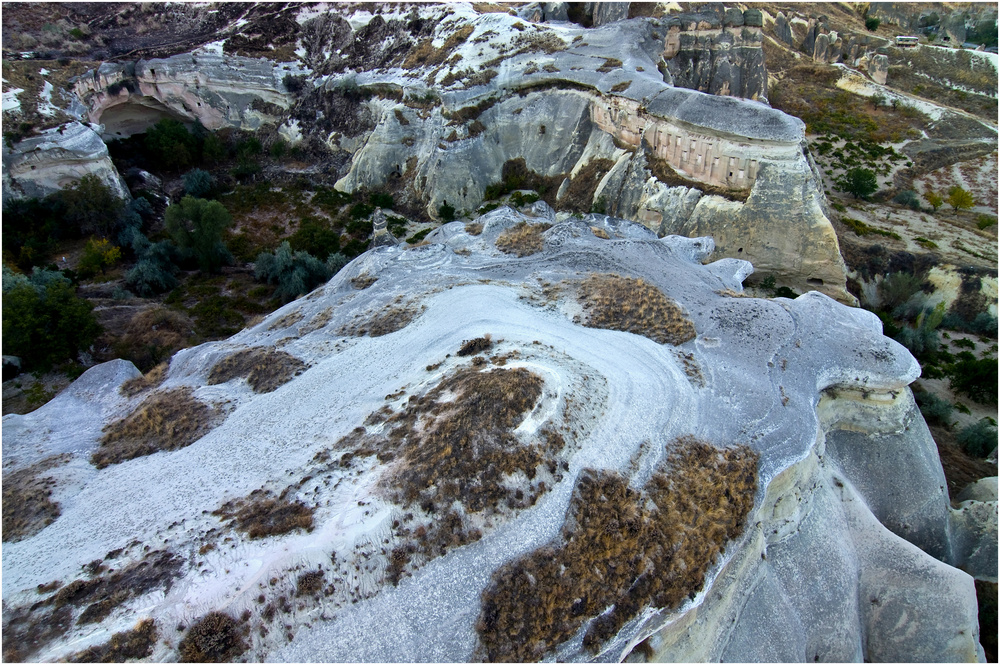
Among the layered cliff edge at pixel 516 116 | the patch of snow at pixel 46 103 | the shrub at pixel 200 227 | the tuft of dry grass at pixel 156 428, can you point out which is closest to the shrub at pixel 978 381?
the layered cliff edge at pixel 516 116

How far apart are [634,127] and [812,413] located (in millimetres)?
18194

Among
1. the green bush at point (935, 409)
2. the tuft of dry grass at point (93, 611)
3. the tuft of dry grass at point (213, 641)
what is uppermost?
the tuft of dry grass at point (93, 611)

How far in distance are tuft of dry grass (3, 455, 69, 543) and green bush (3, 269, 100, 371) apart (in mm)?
9036

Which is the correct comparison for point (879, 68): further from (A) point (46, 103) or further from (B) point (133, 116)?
(A) point (46, 103)

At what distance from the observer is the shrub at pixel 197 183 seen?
33.4 m

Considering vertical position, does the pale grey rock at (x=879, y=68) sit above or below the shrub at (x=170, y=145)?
below

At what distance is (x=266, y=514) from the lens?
9844 mm

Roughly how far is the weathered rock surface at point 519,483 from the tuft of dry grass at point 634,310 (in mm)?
322

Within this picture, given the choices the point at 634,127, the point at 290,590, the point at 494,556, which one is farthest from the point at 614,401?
the point at 634,127

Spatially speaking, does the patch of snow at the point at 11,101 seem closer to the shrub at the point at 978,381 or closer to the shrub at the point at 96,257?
the shrub at the point at 96,257

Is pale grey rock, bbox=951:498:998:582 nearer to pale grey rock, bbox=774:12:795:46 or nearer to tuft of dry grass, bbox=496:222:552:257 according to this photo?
tuft of dry grass, bbox=496:222:552:257

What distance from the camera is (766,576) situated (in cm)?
1091

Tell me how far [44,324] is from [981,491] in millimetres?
29884

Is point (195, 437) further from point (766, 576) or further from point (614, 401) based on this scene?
point (766, 576)
